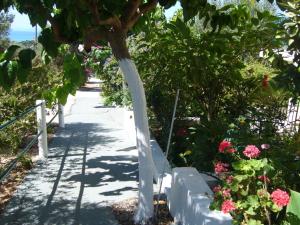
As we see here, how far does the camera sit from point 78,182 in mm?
6203

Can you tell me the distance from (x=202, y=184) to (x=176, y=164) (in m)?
2.68

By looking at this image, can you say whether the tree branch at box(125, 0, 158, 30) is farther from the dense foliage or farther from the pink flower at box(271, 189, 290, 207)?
the dense foliage

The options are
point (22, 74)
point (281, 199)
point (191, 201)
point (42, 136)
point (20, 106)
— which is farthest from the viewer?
point (20, 106)

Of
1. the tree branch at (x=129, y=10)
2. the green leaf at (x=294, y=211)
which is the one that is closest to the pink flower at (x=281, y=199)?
the green leaf at (x=294, y=211)

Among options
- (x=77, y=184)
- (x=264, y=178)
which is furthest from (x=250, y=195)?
(x=77, y=184)

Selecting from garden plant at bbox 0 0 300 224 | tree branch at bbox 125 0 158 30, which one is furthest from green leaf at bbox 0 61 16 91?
tree branch at bbox 125 0 158 30

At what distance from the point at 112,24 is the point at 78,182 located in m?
2.93

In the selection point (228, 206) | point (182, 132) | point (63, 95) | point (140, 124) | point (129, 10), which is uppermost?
point (129, 10)

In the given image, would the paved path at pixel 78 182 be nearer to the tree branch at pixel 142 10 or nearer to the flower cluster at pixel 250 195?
the flower cluster at pixel 250 195

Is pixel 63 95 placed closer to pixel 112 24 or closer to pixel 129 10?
pixel 112 24

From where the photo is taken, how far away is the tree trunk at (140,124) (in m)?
4.19

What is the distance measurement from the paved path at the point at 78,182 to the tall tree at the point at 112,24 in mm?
847

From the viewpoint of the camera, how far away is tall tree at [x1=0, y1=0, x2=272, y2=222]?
126 inches

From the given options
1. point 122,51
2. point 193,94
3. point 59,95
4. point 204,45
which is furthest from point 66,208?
point 193,94
